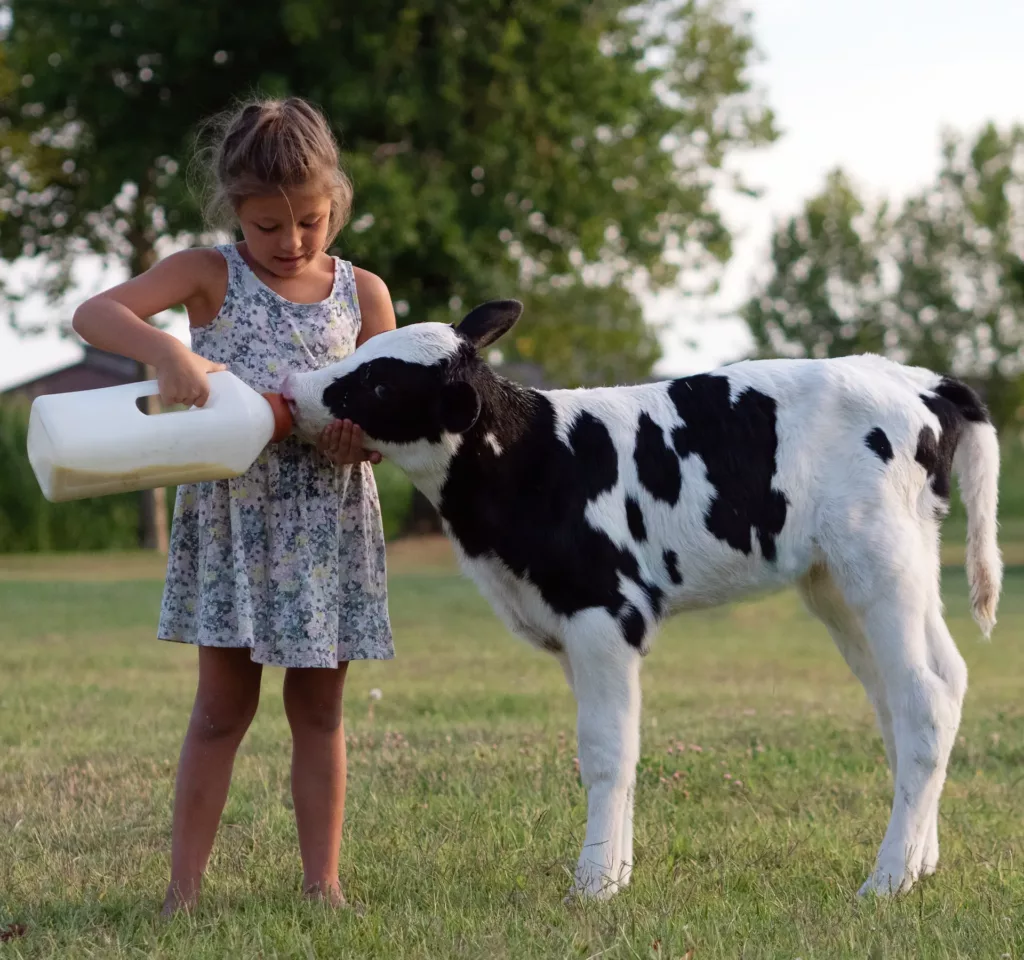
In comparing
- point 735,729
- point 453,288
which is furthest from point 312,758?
point 453,288

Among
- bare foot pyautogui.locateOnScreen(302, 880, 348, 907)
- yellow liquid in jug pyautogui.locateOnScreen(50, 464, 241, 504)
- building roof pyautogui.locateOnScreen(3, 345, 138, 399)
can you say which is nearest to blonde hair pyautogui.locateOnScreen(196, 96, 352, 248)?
yellow liquid in jug pyautogui.locateOnScreen(50, 464, 241, 504)

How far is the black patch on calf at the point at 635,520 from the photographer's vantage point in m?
4.68

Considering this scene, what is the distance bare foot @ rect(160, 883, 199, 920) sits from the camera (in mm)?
4373

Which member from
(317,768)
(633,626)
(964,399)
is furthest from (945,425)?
(317,768)

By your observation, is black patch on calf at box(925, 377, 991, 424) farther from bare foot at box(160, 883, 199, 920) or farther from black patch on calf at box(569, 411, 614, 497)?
bare foot at box(160, 883, 199, 920)

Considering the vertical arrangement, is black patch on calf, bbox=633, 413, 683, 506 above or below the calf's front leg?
above

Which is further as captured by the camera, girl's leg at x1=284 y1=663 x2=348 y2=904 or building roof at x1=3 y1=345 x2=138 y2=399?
building roof at x1=3 y1=345 x2=138 y2=399

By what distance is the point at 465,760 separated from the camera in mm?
6699

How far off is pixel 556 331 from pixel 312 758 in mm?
28122

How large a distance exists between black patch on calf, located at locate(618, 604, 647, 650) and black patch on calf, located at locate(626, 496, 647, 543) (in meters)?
0.25

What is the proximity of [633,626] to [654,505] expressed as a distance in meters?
0.44

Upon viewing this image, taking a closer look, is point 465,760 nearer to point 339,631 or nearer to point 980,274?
point 339,631

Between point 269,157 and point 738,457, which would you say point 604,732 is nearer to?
point 738,457

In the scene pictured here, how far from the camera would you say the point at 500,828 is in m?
5.36
